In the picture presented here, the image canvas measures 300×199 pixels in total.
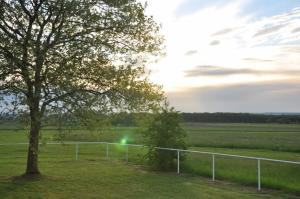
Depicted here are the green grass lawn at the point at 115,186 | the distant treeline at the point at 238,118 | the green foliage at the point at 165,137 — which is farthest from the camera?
the distant treeline at the point at 238,118

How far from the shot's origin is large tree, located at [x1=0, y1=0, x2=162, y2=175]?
58.9ft

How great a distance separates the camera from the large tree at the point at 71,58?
17953 millimetres

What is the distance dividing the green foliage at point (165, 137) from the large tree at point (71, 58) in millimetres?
3021

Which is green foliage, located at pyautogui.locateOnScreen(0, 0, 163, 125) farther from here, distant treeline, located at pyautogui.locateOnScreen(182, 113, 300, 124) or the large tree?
distant treeline, located at pyautogui.locateOnScreen(182, 113, 300, 124)

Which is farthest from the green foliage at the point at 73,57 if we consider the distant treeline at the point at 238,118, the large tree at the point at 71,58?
the distant treeline at the point at 238,118

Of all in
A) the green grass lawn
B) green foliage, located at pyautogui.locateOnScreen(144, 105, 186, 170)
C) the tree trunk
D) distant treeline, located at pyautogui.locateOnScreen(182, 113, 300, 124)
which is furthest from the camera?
distant treeline, located at pyautogui.locateOnScreen(182, 113, 300, 124)

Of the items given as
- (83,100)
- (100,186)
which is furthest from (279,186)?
(83,100)

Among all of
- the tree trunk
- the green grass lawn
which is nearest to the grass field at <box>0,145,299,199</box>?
the green grass lawn

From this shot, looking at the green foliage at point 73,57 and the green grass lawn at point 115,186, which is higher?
the green foliage at point 73,57

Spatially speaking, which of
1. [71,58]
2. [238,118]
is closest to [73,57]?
[71,58]

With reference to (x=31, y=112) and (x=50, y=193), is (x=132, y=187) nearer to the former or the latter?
(x=50, y=193)

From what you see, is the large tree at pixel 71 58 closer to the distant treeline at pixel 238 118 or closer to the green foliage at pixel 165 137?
the green foliage at pixel 165 137

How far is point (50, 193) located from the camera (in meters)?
17.3

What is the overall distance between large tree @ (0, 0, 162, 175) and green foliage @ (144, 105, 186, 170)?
3.02 meters
